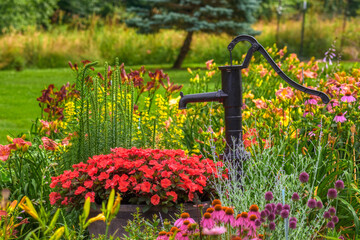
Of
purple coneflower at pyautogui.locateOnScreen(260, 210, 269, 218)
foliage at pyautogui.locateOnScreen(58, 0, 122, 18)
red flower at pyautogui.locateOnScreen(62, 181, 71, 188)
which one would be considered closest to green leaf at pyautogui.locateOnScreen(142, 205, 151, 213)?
red flower at pyautogui.locateOnScreen(62, 181, 71, 188)

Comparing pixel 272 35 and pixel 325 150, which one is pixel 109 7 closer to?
pixel 272 35

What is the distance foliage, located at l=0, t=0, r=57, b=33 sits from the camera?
67.4 feet

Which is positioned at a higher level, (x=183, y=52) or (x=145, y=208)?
(x=145, y=208)

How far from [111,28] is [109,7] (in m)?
12.7

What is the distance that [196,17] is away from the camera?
43.6 ft

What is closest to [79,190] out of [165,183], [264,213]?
[165,183]

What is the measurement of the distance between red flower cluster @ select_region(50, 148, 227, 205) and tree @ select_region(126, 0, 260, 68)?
10.5m

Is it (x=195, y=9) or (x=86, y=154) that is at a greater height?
(x=195, y=9)

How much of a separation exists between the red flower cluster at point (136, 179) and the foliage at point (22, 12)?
16.4 m

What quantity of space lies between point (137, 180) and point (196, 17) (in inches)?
438

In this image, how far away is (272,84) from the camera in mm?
5051

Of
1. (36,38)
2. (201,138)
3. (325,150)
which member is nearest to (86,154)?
(201,138)

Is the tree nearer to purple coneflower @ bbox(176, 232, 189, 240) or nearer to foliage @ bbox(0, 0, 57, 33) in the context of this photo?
foliage @ bbox(0, 0, 57, 33)

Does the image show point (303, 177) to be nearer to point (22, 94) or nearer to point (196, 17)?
point (22, 94)
